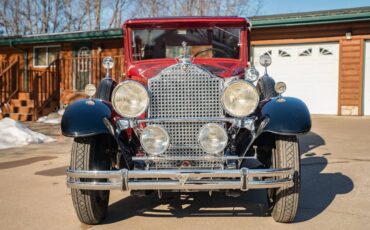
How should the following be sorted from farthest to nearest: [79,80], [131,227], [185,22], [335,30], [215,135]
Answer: [79,80] < [335,30] < [185,22] < [131,227] < [215,135]

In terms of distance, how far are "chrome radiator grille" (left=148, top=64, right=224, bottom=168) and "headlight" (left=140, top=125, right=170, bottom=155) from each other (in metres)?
0.22

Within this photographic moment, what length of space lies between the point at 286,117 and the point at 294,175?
0.50 meters

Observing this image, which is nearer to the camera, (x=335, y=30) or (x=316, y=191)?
(x=316, y=191)

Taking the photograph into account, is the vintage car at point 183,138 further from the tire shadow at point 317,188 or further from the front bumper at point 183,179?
the tire shadow at point 317,188

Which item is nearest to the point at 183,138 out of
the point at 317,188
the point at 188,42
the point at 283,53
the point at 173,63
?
the point at 173,63

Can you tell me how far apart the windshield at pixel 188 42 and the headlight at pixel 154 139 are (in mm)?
1796

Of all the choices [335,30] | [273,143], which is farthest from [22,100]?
[273,143]

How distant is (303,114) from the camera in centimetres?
374

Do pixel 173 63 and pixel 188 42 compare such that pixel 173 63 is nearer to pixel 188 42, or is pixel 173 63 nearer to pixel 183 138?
pixel 188 42

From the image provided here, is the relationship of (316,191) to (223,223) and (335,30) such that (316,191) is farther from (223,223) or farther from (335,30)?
(335,30)

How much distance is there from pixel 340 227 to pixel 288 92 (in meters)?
9.98

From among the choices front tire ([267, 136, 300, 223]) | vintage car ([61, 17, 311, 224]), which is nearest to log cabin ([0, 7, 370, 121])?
vintage car ([61, 17, 311, 224])

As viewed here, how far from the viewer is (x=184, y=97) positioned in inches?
150

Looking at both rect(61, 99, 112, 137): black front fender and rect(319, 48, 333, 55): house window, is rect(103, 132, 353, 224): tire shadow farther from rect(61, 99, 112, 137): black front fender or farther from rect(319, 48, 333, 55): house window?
rect(319, 48, 333, 55): house window
